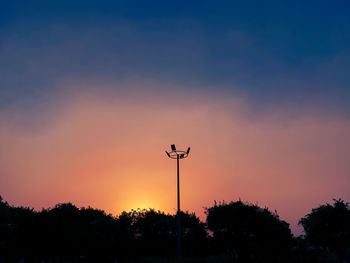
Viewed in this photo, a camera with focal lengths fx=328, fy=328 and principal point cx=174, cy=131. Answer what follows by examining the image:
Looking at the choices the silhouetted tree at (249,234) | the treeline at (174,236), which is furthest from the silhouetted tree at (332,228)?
the silhouetted tree at (249,234)

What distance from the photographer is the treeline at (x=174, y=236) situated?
36406 mm

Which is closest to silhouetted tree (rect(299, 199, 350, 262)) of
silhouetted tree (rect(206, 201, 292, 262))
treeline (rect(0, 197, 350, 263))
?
treeline (rect(0, 197, 350, 263))

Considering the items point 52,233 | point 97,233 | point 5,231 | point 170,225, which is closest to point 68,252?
point 52,233

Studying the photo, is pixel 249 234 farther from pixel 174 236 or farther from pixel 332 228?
pixel 174 236

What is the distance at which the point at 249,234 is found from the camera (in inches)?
1458

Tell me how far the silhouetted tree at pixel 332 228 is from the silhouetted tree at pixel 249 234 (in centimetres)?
1358

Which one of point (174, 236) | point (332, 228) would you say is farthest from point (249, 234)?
point (174, 236)

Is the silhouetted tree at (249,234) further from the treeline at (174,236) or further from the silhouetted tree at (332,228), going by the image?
the silhouetted tree at (332,228)

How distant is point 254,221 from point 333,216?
60.5 feet

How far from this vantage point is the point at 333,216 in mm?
48781

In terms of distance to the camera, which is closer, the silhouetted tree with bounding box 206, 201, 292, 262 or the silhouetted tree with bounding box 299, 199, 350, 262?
the silhouetted tree with bounding box 206, 201, 292, 262

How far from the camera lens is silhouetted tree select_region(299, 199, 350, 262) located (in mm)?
46688

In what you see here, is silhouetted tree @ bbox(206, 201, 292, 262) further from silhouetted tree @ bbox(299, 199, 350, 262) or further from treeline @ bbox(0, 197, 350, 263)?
silhouetted tree @ bbox(299, 199, 350, 262)

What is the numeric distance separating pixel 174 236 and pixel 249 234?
898 inches
